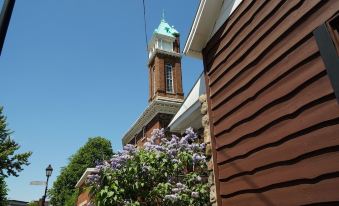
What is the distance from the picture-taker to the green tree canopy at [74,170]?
148ft

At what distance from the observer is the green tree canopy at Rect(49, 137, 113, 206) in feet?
148

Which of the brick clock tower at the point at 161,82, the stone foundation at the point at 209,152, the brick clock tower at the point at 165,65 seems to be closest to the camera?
the stone foundation at the point at 209,152

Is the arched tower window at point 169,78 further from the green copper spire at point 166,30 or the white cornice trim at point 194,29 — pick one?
the white cornice trim at point 194,29

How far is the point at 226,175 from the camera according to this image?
5.30m

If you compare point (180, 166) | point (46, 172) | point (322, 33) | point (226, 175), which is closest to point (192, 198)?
point (180, 166)

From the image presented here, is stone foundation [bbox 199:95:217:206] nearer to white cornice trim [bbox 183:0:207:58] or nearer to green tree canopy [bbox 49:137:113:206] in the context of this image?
white cornice trim [bbox 183:0:207:58]

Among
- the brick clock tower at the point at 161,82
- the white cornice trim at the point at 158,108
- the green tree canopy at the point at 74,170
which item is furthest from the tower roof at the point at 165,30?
the green tree canopy at the point at 74,170

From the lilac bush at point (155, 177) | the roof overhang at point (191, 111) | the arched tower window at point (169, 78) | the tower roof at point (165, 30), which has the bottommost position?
the lilac bush at point (155, 177)

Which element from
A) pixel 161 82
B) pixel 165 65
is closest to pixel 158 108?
pixel 161 82

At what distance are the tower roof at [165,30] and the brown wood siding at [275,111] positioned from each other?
28.7m

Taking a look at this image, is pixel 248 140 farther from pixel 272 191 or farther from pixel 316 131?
pixel 316 131

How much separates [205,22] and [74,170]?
4318cm

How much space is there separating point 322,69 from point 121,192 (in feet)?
19.9

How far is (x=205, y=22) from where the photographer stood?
6.69 metres
